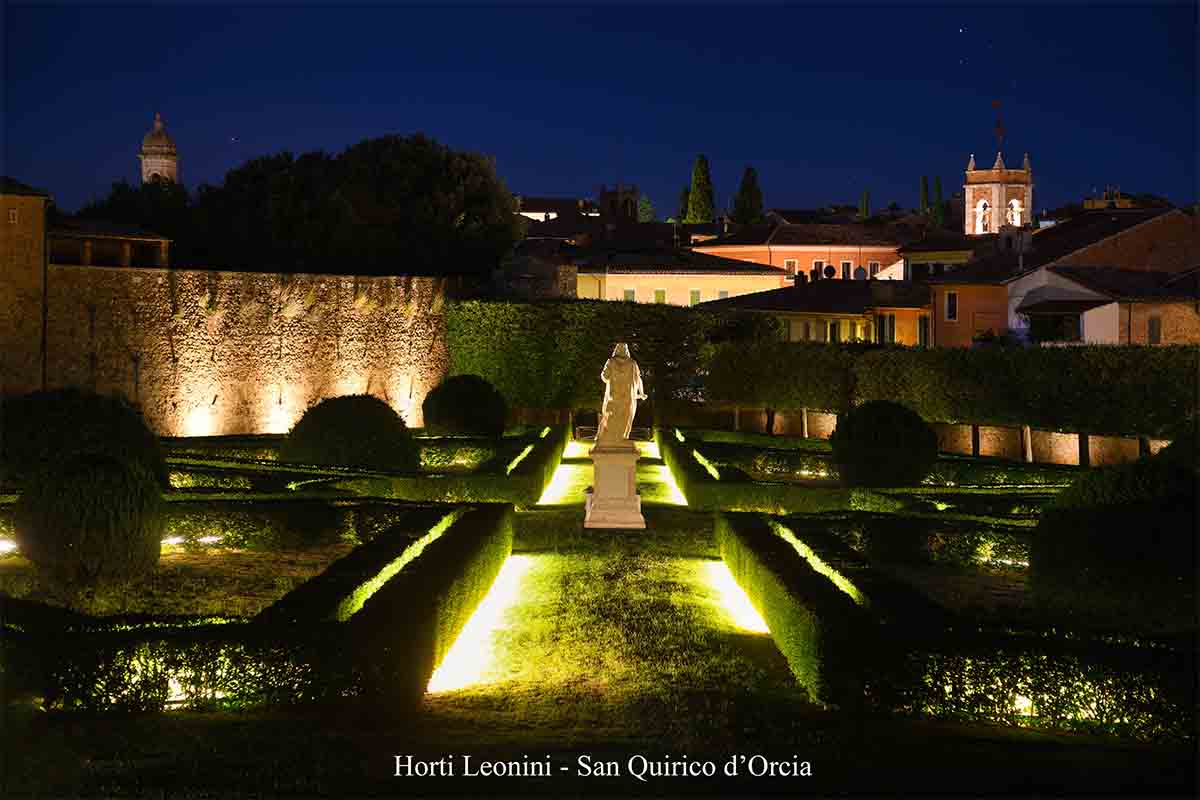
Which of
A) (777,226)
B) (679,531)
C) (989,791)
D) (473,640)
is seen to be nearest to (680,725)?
(989,791)

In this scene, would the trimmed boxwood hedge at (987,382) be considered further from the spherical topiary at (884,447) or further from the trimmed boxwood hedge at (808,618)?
the trimmed boxwood hedge at (808,618)

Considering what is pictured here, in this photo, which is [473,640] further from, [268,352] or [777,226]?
[777,226]

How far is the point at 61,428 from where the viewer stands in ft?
61.3

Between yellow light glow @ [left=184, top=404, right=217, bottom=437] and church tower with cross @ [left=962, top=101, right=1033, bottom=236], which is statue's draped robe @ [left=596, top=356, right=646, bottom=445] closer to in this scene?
yellow light glow @ [left=184, top=404, right=217, bottom=437]

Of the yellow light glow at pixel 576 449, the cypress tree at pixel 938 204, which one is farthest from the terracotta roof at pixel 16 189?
the cypress tree at pixel 938 204

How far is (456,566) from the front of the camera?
11.6 metres

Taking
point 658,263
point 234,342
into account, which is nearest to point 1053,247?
point 658,263

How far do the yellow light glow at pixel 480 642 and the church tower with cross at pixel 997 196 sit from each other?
3078 inches

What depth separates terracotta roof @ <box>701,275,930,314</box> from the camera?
167 feet

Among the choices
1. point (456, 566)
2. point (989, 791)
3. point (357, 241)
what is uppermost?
point (357, 241)

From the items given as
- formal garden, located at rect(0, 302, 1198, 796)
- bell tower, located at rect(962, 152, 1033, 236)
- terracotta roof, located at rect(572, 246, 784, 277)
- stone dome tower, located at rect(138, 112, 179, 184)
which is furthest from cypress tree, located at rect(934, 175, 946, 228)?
formal garden, located at rect(0, 302, 1198, 796)

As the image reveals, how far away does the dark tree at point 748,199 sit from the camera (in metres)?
97.0

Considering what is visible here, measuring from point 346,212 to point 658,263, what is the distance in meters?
20.6

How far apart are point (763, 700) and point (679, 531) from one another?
27.4 ft
